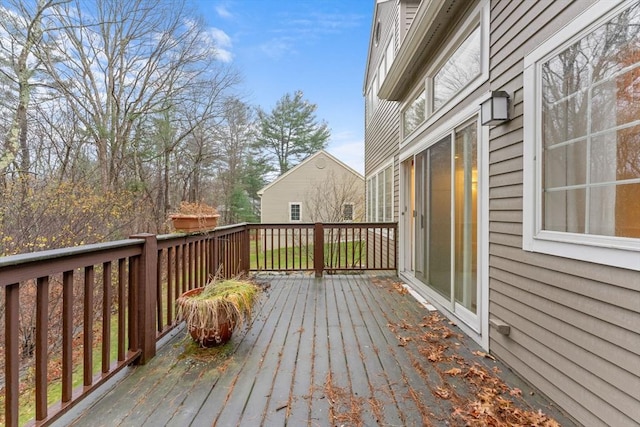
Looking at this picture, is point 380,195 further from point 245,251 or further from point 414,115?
point 245,251

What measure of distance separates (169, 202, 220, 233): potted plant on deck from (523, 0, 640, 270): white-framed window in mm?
2894

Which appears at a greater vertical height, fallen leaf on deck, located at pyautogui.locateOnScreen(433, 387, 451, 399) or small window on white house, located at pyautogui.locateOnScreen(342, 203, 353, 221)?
small window on white house, located at pyautogui.locateOnScreen(342, 203, 353, 221)

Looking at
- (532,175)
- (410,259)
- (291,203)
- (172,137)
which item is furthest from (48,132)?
(291,203)

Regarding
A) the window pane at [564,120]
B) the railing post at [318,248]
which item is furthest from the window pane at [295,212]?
the window pane at [564,120]

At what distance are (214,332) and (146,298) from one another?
0.58 metres

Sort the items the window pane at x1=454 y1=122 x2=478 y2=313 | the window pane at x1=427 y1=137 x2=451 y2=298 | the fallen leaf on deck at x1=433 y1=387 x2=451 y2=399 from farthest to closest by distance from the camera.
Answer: the window pane at x1=427 y1=137 x2=451 y2=298, the window pane at x1=454 y1=122 x2=478 y2=313, the fallen leaf on deck at x1=433 y1=387 x2=451 y2=399

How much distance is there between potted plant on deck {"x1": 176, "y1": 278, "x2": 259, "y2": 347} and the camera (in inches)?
95.5

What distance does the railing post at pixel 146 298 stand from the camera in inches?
89.7

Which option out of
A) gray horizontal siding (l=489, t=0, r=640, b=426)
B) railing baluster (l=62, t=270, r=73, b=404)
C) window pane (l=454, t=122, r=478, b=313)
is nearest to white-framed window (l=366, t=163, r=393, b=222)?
window pane (l=454, t=122, r=478, b=313)

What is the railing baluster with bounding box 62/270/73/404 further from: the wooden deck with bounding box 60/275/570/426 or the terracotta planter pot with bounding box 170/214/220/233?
the terracotta planter pot with bounding box 170/214/220/233

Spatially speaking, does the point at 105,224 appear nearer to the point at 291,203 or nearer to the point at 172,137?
the point at 172,137

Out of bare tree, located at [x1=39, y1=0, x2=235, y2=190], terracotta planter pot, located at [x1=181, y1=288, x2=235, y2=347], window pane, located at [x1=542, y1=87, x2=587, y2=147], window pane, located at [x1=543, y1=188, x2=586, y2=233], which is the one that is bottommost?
terracotta planter pot, located at [x1=181, y1=288, x2=235, y2=347]

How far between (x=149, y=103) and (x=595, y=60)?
10625 millimetres

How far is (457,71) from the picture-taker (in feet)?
10.5
